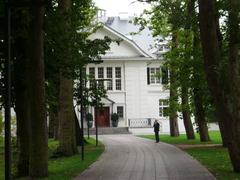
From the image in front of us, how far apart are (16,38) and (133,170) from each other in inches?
226

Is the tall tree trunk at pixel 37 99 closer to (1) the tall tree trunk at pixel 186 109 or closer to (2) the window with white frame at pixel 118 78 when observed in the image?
(1) the tall tree trunk at pixel 186 109

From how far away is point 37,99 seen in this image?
57.8ft

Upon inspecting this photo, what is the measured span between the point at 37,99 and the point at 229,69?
599 cm

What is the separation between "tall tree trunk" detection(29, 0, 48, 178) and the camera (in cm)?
1759

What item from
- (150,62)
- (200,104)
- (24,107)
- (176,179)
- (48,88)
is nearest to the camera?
(176,179)

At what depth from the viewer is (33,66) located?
17.6 metres

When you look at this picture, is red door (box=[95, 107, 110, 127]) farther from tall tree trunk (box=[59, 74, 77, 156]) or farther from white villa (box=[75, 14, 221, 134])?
tall tree trunk (box=[59, 74, 77, 156])

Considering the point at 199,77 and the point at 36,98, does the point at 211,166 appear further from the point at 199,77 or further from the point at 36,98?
the point at 199,77

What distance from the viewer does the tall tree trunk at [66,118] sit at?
29359 millimetres

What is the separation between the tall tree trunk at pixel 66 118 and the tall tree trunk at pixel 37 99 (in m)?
11.5

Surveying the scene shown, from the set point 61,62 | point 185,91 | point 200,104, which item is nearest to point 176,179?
point 61,62

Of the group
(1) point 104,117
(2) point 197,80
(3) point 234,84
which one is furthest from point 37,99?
(1) point 104,117

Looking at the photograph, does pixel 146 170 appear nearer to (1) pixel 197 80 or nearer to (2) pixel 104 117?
(1) pixel 197 80

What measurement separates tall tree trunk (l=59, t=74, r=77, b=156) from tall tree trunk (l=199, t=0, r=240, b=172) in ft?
40.6
